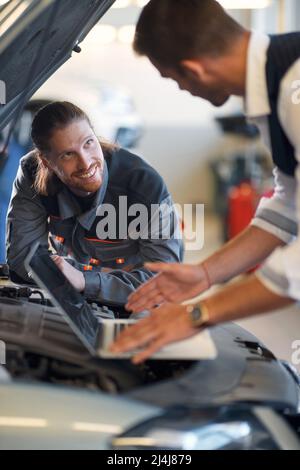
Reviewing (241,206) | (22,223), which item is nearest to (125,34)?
(22,223)

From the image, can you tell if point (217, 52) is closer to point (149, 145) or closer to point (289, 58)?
point (289, 58)

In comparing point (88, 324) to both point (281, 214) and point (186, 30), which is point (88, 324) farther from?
point (186, 30)

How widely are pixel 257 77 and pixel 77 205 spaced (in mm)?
632

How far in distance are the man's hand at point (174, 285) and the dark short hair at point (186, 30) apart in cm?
40

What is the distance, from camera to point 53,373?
3.72ft

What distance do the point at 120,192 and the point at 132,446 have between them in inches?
29.4

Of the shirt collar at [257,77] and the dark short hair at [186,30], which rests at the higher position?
the dark short hair at [186,30]

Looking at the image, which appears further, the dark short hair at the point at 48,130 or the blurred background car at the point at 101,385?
the dark short hair at the point at 48,130

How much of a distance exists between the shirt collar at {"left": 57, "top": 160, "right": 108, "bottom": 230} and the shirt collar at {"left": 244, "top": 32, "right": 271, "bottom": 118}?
54cm

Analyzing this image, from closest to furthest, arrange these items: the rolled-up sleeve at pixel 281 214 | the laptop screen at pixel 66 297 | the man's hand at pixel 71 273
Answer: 1. the laptop screen at pixel 66 297
2. the rolled-up sleeve at pixel 281 214
3. the man's hand at pixel 71 273

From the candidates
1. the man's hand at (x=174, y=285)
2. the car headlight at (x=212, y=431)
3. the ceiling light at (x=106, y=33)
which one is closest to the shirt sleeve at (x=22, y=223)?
the man's hand at (x=174, y=285)

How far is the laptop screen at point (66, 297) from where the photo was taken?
128 centimetres

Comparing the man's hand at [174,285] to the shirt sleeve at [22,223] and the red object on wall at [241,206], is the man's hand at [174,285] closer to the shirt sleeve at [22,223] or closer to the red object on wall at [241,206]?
the shirt sleeve at [22,223]

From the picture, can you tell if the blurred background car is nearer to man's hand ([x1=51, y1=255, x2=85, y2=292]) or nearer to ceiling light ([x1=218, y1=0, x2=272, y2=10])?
man's hand ([x1=51, y1=255, x2=85, y2=292])
